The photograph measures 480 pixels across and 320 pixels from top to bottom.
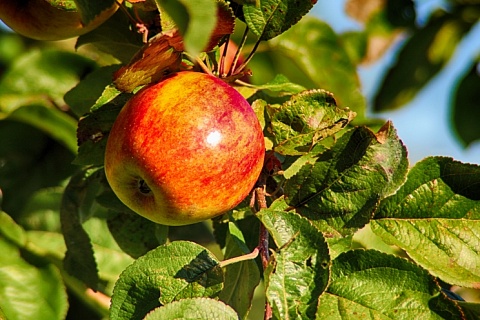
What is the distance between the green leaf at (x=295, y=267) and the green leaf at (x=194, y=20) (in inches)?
10.7

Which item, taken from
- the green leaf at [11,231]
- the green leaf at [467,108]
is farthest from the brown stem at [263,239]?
the green leaf at [467,108]

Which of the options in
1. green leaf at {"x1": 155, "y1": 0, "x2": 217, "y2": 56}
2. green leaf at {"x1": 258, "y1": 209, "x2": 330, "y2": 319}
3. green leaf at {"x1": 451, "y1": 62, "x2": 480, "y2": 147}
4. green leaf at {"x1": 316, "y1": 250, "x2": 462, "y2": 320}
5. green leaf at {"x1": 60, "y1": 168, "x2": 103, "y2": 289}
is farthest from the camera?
green leaf at {"x1": 451, "y1": 62, "x2": 480, "y2": 147}

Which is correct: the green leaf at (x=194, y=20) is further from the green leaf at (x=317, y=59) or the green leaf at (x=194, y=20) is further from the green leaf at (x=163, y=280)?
the green leaf at (x=317, y=59)

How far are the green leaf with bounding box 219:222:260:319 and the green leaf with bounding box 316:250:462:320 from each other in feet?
0.39

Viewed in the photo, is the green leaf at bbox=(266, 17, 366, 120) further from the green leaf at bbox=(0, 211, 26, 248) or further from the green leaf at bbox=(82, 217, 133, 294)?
the green leaf at bbox=(0, 211, 26, 248)

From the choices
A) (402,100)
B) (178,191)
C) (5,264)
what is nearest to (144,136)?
(178,191)

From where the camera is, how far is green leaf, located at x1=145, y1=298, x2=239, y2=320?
30.7 inches

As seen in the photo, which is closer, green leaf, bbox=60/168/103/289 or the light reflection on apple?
the light reflection on apple

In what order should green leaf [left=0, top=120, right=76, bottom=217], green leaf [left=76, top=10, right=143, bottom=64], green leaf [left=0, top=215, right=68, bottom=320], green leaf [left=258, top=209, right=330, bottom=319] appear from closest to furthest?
green leaf [left=258, top=209, right=330, bottom=319] → green leaf [left=76, top=10, right=143, bottom=64] → green leaf [left=0, top=215, right=68, bottom=320] → green leaf [left=0, top=120, right=76, bottom=217]

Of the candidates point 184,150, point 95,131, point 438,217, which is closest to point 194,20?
point 184,150

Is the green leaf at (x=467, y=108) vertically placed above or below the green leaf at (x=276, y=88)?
below

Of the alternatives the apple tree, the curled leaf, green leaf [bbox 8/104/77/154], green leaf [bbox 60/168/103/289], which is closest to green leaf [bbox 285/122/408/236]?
the apple tree

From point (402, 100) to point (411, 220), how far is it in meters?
1.28

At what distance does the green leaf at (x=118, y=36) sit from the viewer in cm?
113
